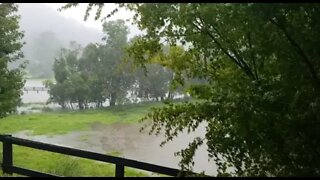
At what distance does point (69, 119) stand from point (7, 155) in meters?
27.5

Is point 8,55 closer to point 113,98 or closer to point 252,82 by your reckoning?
point 252,82

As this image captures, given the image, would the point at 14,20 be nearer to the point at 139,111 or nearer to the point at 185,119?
the point at 185,119

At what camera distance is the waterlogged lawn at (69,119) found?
2865cm

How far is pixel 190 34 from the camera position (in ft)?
11.2

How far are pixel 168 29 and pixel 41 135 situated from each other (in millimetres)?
24834

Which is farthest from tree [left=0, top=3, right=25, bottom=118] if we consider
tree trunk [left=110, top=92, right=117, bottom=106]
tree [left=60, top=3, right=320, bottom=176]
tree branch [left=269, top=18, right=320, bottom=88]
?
tree trunk [left=110, top=92, right=117, bottom=106]

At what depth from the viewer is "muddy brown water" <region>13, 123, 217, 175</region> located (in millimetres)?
19688

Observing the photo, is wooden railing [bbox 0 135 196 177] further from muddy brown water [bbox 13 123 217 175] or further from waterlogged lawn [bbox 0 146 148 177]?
muddy brown water [bbox 13 123 217 175]

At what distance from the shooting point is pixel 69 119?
32.7 metres

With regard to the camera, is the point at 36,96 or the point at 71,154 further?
the point at 36,96

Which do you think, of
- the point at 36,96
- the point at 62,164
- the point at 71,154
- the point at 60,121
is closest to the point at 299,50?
the point at 71,154

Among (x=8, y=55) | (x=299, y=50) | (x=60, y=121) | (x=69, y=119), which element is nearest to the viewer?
(x=299, y=50)

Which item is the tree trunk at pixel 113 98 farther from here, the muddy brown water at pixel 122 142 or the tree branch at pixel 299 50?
the tree branch at pixel 299 50

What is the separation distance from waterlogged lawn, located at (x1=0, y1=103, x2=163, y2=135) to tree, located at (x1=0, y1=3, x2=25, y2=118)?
12.9m
